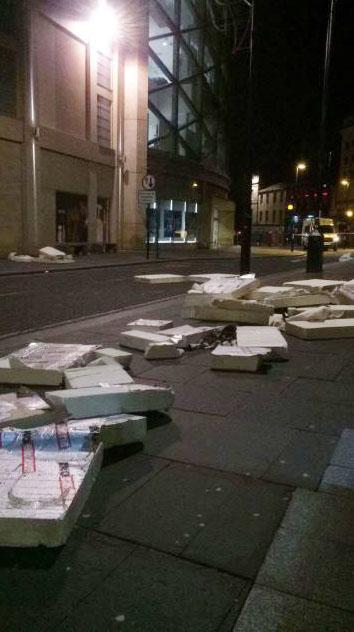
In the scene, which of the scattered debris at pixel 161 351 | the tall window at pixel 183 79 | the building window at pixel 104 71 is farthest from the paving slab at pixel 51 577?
the tall window at pixel 183 79

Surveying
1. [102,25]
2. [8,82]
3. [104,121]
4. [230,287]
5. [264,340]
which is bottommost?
[264,340]

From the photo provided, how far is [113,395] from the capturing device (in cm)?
366

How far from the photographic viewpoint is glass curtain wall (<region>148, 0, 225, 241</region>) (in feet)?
121

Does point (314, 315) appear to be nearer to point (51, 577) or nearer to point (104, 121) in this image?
point (51, 577)

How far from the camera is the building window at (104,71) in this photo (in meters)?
28.2

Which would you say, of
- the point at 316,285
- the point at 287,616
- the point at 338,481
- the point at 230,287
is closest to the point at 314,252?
the point at 316,285

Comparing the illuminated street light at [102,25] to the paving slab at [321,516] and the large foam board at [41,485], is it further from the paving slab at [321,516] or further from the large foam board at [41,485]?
the paving slab at [321,516]

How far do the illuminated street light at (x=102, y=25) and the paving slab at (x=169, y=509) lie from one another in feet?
90.4

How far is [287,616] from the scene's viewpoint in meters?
2.00

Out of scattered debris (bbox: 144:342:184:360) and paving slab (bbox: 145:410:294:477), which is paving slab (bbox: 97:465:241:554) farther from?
scattered debris (bbox: 144:342:184:360)

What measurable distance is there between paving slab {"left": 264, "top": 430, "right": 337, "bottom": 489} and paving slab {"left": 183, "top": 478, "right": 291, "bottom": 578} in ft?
0.42

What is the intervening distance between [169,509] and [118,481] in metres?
0.42

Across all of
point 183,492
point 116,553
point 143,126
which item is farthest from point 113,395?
point 143,126

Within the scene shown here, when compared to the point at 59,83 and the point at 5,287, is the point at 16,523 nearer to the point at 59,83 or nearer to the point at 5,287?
the point at 5,287
